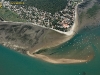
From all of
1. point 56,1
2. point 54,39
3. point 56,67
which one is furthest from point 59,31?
point 56,1

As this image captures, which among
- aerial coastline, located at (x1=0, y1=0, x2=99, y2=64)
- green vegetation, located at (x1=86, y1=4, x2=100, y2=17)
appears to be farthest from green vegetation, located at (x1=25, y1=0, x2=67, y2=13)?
aerial coastline, located at (x1=0, y1=0, x2=99, y2=64)

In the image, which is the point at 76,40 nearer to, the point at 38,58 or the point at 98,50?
the point at 98,50

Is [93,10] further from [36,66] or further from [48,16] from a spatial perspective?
[36,66]

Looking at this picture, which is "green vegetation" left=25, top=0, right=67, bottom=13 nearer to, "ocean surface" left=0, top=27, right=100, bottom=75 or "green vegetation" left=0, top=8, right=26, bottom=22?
"green vegetation" left=0, top=8, right=26, bottom=22

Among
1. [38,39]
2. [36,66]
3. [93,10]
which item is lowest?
[36,66]

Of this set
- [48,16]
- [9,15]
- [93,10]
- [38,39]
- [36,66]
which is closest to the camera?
[36,66]

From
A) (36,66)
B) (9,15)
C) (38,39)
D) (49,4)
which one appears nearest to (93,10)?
(49,4)

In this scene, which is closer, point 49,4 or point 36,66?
point 36,66

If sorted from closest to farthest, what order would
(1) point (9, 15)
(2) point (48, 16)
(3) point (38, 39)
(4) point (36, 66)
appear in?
(4) point (36, 66)
(3) point (38, 39)
(2) point (48, 16)
(1) point (9, 15)
